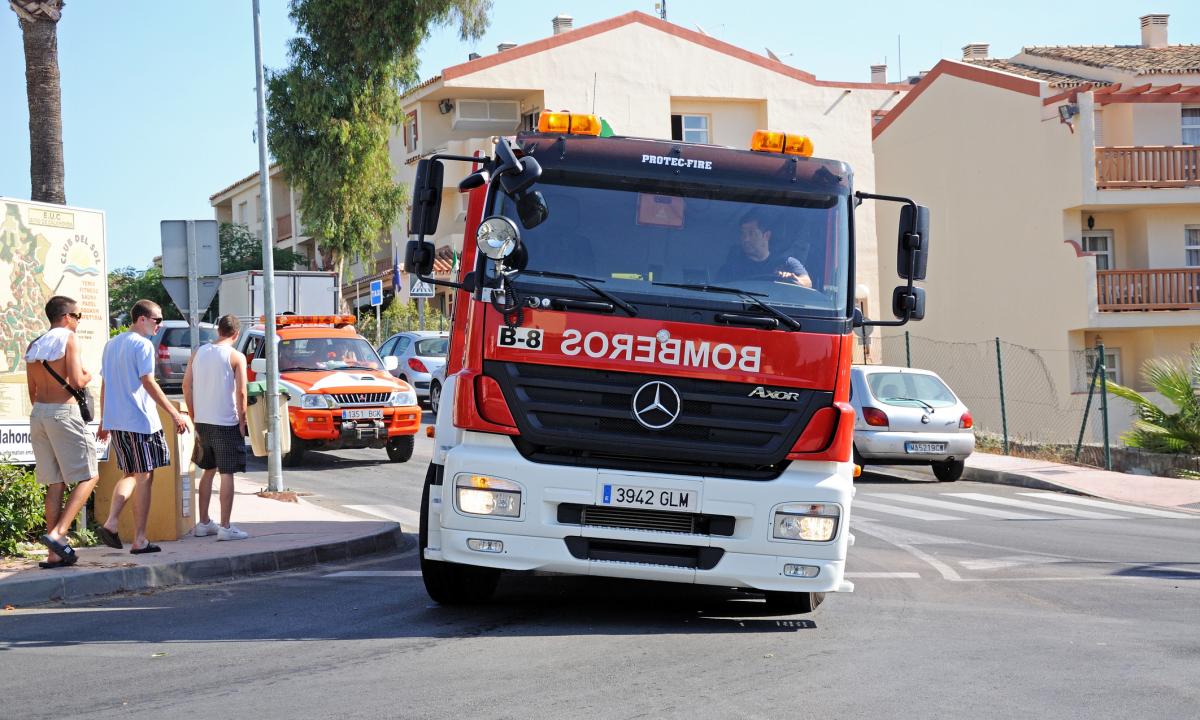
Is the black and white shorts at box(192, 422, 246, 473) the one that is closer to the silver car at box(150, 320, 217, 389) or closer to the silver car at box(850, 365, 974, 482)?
the silver car at box(850, 365, 974, 482)

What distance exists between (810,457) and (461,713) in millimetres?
2773

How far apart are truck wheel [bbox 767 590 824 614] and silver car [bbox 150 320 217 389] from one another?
25000 mm

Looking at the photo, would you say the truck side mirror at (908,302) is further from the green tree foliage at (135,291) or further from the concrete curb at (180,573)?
the green tree foliage at (135,291)

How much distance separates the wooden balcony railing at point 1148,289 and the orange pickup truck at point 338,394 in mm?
20247

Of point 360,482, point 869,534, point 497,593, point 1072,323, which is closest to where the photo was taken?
point 497,593

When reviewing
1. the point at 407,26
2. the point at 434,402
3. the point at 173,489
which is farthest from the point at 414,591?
the point at 407,26

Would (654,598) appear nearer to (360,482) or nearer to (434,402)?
(360,482)

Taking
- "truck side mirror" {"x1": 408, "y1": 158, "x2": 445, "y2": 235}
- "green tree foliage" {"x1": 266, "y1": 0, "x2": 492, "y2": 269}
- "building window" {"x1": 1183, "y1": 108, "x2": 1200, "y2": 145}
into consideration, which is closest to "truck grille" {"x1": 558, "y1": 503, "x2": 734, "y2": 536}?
"truck side mirror" {"x1": 408, "y1": 158, "x2": 445, "y2": 235}

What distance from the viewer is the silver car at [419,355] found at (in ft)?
89.6

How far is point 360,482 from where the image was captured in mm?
17375

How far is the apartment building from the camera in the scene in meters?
33.6

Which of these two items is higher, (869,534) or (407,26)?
(407,26)

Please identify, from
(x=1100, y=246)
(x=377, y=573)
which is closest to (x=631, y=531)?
(x=377, y=573)

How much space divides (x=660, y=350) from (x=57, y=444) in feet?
14.7
